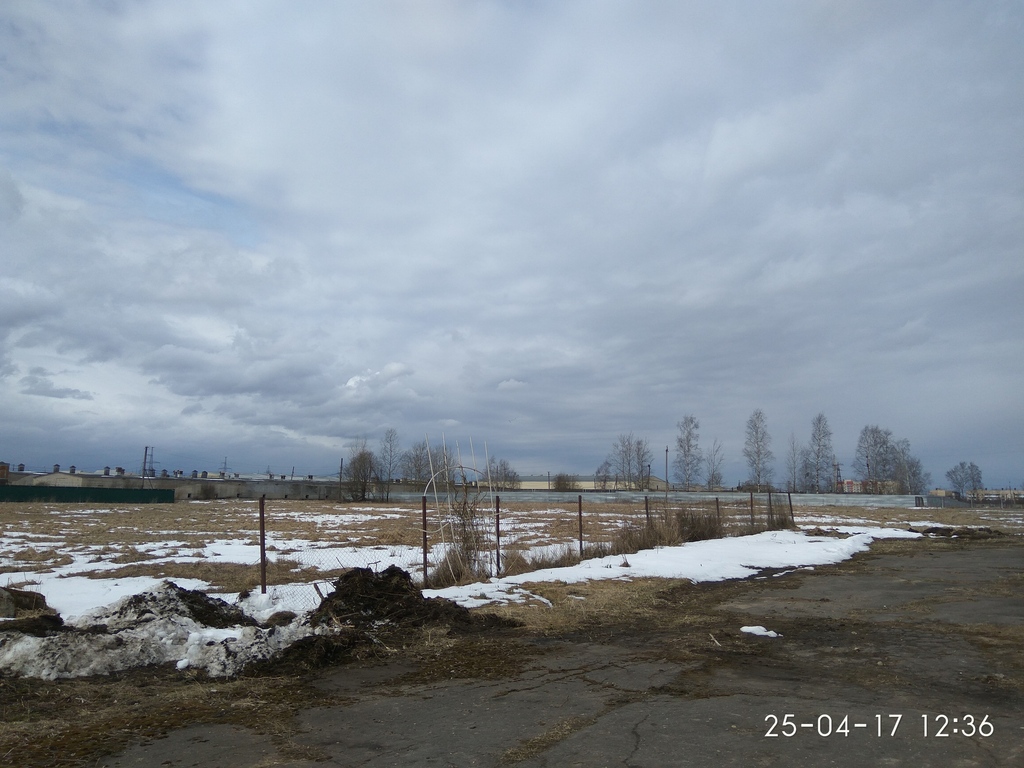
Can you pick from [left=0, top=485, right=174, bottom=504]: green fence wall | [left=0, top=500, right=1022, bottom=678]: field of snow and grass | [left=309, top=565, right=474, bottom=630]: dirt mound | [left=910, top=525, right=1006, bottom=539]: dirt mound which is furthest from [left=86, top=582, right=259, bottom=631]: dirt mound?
[left=0, top=485, right=174, bottom=504]: green fence wall

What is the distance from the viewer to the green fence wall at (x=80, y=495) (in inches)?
2082

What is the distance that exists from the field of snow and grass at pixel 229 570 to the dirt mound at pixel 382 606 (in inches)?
16.2

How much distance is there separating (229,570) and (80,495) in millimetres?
50888

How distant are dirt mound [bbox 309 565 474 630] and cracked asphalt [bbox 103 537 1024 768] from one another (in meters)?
1.19

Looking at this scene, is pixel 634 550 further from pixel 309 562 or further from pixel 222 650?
pixel 222 650

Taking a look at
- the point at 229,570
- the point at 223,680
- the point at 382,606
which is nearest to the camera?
the point at 223,680

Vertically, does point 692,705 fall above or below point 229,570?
above

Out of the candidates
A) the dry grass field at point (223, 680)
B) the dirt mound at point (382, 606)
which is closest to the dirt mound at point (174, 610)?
the dry grass field at point (223, 680)

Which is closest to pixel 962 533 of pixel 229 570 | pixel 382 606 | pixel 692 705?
pixel 382 606

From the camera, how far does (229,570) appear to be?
1482 cm

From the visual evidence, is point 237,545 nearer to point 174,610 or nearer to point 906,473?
point 174,610

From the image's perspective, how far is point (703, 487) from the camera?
8362 cm

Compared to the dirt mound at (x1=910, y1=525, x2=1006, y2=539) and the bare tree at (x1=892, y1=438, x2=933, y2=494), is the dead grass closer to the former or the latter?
the dirt mound at (x1=910, y1=525, x2=1006, y2=539)

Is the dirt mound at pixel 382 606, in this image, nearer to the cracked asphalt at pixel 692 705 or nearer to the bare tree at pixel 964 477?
the cracked asphalt at pixel 692 705
